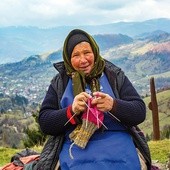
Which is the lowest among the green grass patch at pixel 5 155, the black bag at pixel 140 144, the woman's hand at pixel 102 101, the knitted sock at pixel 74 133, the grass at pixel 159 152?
the green grass patch at pixel 5 155

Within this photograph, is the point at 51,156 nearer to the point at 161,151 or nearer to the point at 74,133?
the point at 74,133

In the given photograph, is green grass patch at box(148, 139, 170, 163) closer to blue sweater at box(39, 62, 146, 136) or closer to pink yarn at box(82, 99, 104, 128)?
blue sweater at box(39, 62, 146, 136)

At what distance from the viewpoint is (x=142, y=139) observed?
4414 mm

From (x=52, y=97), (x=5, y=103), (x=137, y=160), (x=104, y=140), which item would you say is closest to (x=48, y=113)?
(x=52, y=97)

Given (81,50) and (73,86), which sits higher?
(81,50)

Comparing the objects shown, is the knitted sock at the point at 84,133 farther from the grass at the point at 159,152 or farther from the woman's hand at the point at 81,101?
the grass at the point at 159,152

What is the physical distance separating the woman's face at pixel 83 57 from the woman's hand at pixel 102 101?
1.64 feet

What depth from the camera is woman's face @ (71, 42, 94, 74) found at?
423 centimetres

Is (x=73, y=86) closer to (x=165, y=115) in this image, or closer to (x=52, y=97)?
(x=52, y=97)

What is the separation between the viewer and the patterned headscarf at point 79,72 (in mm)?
4203

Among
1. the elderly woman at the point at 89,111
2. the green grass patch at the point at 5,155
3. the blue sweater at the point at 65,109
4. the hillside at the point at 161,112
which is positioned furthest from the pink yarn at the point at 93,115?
the hillside at the point at 161,112

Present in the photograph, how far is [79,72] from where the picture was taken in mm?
4223

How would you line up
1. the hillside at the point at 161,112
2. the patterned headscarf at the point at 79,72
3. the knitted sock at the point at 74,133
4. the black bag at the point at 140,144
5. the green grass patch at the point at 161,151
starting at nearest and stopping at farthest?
the knitted sock at the point at 74,133 < the patterned headscarf at the point at 79,72 < the black bag at the point at 140,144 < the green grass patch at the point at 161,151 < the hillside at the point at 161,112

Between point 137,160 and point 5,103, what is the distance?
159251 millimetres
